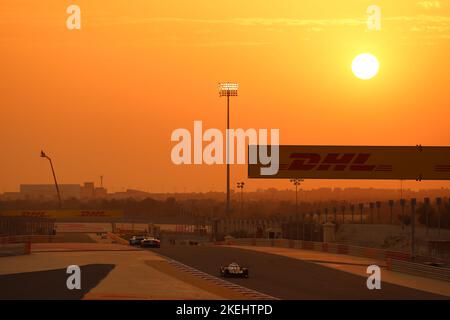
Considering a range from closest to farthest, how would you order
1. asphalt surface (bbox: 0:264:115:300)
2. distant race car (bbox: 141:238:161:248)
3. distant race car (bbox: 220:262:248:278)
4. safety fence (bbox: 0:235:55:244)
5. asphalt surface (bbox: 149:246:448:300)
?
asphalt surface (bbox: 0:264:115:300), asphalt surface (bbox: 149:246:448:300), distant race car (bbox: 220:262:248:278), safety fence (bbox: 0:235:55:244), distant race car (bbox: 141:238:161:248)

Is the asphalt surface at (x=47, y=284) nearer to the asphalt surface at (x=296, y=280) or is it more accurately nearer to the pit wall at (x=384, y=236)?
the asphalt surface at (x=296, y=280)

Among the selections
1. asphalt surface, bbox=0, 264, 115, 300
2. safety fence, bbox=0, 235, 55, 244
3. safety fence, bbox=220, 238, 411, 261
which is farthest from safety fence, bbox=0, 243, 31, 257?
safety fence, bbox=220, 238, 411, 261

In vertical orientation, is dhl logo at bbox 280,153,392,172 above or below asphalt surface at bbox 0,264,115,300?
above

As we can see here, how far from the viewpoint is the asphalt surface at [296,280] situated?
31812 mm

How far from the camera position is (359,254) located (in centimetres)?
5825

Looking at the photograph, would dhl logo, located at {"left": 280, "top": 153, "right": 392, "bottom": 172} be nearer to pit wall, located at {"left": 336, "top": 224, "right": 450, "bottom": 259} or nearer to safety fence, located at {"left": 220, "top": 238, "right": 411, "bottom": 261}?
safety fence, located at {"left": 220, "top": 238, "right": 411, "bottom": 261}

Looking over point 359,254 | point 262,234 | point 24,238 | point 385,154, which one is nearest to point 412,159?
point 385,154

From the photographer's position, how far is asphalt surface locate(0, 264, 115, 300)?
1154 inches

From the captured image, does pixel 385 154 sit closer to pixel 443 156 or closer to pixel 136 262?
pixel 443 156

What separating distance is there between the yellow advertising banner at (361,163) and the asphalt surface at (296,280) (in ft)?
19.3

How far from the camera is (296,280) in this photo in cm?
3809

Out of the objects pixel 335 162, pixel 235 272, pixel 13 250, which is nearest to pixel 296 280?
pixel 235 272

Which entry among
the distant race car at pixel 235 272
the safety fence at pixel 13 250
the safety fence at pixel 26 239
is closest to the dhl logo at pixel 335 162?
the distant race car at pixel 235 272
